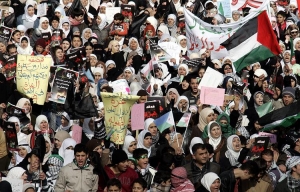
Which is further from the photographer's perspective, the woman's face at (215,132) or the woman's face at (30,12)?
the woman's face at (30,12)

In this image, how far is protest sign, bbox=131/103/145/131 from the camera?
651 inches

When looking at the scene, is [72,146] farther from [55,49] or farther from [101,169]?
[55,49]

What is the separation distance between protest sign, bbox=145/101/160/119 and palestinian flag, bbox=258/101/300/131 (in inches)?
57.3

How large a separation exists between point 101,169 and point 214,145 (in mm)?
2417

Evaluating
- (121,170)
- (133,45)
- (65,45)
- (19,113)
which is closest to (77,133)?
(19,113)

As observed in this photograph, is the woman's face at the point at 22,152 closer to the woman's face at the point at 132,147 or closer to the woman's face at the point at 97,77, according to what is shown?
the woman's face at the point at 132,147

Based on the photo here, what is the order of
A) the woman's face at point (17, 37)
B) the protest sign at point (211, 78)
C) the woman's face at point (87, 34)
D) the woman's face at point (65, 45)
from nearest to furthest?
the protest sign at point (211, 78), the woman's face at point (65, 45), the woman's face at point (17, 37), the woman's face at point (87, 34)

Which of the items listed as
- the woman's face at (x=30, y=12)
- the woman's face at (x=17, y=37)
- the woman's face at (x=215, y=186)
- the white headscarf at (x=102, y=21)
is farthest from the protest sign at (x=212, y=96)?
the woman's face at (x=30, y=12)

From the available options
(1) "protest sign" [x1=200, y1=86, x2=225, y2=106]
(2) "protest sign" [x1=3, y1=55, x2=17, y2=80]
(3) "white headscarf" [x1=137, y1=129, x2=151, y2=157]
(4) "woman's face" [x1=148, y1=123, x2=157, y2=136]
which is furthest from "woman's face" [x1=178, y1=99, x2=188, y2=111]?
(2) "protest sign" [x1=3, y1=55, x2=17, y2=80]

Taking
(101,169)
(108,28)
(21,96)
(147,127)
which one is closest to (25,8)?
(108,28)

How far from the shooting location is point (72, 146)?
50.4 feet

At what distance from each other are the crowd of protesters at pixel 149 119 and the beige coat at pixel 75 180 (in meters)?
0.01

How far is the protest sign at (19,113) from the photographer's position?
16703 mm

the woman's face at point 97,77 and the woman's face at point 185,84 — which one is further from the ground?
the woman's face at point 97,77
